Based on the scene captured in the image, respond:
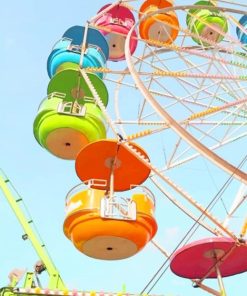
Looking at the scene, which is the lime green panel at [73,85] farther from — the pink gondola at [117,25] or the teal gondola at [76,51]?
the pink gondola at [117,25]

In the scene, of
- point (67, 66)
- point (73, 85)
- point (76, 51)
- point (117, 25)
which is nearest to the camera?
point (73, 85)

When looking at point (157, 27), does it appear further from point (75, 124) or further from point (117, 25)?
point (75, 124)

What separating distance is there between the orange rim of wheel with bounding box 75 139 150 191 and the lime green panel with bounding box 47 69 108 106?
7.46 ft

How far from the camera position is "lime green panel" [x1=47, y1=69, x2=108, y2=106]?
14188 millimetres

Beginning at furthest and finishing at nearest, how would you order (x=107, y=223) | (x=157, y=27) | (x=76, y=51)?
1. (x=157, y=27)
2. (x=76, y=51)
3. (x=107, y=223)

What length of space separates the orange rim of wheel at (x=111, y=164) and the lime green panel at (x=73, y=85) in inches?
89.6

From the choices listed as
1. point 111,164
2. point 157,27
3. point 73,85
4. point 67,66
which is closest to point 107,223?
point 111,164

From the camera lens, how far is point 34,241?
47.2 ft

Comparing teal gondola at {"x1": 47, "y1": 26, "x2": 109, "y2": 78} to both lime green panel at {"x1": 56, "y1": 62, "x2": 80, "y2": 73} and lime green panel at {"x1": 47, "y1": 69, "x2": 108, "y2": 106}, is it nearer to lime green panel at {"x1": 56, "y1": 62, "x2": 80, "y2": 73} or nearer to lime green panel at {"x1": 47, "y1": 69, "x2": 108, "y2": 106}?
lime green panel at {"x1": 56, "y1": 62, "x2": 80, "y2": 73}

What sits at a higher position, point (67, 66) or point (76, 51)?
point (76, 51)

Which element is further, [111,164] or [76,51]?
[76,51]

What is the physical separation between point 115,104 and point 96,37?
2.12m

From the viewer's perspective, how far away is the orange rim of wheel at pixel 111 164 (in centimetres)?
1226

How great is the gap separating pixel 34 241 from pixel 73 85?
4.24 meters
